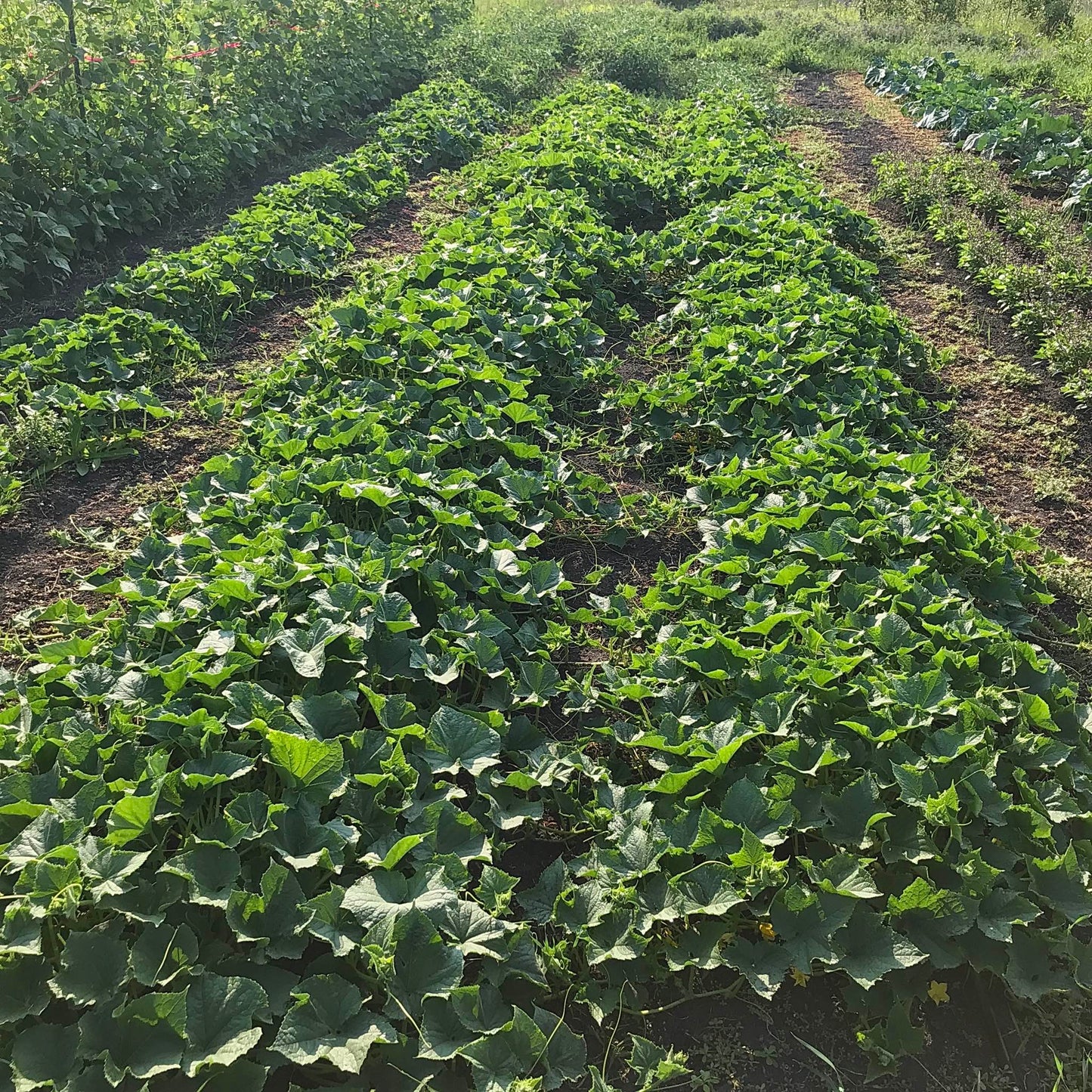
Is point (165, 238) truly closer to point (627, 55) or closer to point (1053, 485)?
point (1053, 485)

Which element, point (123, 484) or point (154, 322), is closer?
point (123, 484)

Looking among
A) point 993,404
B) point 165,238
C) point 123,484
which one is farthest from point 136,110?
point 993,404

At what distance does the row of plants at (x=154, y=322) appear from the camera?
4.93m

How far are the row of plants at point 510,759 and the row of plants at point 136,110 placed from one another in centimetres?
358

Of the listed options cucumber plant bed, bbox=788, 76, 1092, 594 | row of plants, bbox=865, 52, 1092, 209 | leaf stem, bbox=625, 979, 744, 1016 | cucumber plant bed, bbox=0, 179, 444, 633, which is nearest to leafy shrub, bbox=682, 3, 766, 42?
row of plants, bbox=865, 52, 1092, 209

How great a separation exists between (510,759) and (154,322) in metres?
4.28

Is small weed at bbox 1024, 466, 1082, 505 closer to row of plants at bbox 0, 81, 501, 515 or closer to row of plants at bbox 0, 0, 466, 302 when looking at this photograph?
row of plants at bbox 0, 81, 501, 515

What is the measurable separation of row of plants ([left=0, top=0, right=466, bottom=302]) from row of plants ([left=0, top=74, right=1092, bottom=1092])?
358 centimetres

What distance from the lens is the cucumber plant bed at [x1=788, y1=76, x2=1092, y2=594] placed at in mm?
5012

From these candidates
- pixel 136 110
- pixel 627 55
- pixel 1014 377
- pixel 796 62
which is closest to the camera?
pixel 1014 377

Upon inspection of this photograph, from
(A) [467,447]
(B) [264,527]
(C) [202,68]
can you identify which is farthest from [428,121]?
(B) [264,527]

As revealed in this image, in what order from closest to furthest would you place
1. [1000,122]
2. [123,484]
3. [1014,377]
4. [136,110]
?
[123,484]
[1014,377]
[136,110]
[1000,122]

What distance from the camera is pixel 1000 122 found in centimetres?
1154

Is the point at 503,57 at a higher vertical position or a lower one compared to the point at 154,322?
higher
